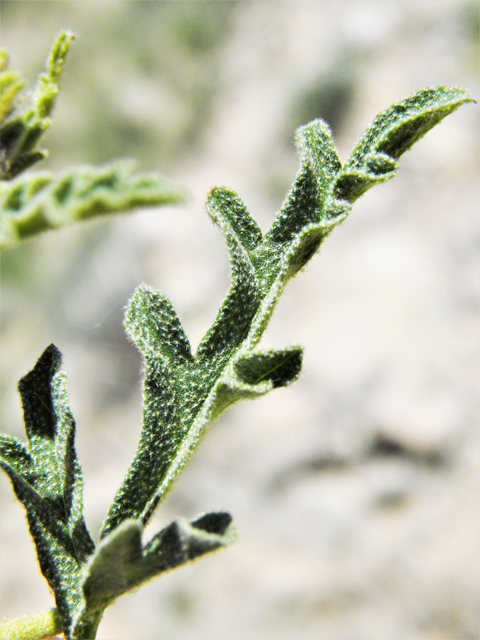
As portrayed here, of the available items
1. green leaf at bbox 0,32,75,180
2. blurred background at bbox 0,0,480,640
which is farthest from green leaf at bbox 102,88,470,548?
blurred background at bbox 0,0,480,640

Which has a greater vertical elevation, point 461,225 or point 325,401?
point 461,225

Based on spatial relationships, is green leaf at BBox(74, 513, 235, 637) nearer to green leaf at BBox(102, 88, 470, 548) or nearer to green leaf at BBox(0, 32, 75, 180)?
green leaf at BBox(102, 88, 470, 548)

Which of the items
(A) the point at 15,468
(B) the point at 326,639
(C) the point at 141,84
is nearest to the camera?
(A) the point at 15,468

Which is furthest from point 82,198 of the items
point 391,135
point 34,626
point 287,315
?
point 287,315

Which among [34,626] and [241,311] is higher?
[241,311]

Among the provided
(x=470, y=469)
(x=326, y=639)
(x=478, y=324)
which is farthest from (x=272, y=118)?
(x=326, y=639)

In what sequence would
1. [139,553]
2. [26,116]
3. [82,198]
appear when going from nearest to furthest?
[82,198] < [139,553] < [26,116]

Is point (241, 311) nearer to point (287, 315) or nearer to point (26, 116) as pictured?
point (26, 116)

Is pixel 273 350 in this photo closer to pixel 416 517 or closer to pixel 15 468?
pixel 15 468
